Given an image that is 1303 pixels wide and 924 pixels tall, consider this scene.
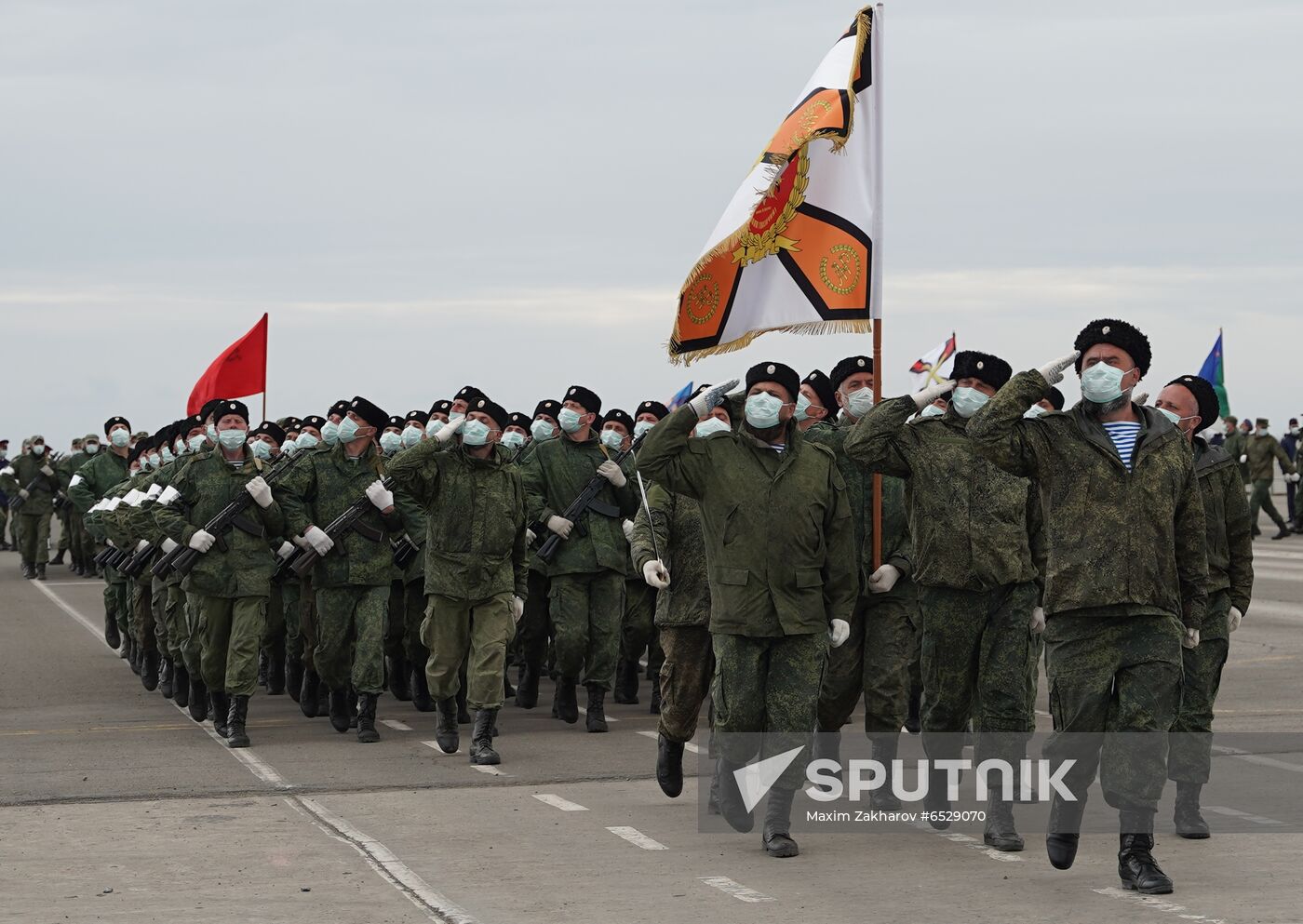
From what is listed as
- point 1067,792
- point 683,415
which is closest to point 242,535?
point 683,415

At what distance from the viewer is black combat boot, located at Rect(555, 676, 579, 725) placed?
40.1ft

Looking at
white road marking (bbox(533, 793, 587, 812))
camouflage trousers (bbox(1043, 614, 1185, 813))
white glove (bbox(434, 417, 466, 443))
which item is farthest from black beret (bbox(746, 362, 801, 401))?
white glove (bbox(434, 417, 466, 443))

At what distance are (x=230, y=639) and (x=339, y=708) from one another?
863 millimetres

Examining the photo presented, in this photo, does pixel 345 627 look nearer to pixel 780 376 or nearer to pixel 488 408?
pixel 488 408

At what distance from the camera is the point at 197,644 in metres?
11.9

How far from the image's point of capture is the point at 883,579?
8969 mm

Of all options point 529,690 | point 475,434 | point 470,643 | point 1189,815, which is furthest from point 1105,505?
point 529,690

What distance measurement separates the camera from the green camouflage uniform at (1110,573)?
695cm

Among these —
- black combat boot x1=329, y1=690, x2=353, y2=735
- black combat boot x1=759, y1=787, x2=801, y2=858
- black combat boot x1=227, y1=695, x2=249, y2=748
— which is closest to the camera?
black combat boot x1=759, y1=787, x2=801, y2=858

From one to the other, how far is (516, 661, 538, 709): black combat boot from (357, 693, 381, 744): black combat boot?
1765mm

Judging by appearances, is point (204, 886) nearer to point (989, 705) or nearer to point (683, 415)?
point (683, 415)

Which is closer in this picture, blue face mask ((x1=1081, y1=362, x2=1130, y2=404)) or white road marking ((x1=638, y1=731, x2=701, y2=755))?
blue face mask ((x1=1081, y1=362, x2=1130, y2=404))

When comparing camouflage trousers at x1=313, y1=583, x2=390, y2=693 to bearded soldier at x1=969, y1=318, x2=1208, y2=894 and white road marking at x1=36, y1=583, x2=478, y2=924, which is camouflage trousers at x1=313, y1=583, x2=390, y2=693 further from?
bearded soldier at x1=969, y1=318, x2=1208, y2=894

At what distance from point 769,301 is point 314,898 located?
3682 mm
